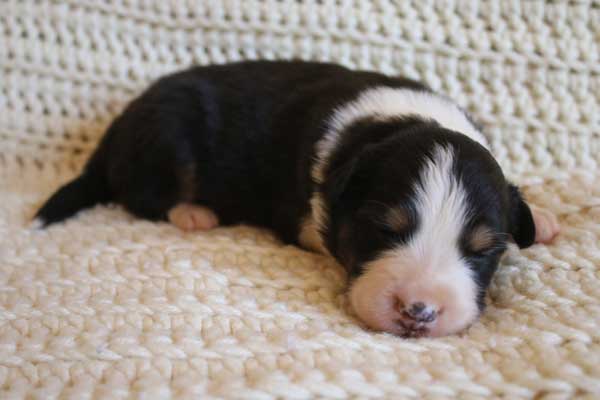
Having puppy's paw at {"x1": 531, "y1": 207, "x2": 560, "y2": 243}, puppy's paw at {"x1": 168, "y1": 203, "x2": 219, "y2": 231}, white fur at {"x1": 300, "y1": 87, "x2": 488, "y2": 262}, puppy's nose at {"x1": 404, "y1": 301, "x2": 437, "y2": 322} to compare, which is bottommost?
puppy's paw at {"x1": 168, "y1": 203, "x2": 219, "y2": 231}


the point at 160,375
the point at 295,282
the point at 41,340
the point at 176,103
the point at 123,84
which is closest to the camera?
the point at 160,375

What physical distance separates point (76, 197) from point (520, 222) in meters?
1.60

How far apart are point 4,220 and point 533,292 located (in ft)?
5.88

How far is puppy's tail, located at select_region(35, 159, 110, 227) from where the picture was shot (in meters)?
2.37

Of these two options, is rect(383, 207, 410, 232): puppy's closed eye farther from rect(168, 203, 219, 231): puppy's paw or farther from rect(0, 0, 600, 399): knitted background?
rect(168, 203, 219, 231): puppy's paw

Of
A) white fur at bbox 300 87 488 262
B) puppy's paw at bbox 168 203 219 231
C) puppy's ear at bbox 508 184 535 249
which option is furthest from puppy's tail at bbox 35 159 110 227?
puppy's ear at bbox 508 184 535 249

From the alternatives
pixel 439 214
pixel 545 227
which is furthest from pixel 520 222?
pixel 439 214

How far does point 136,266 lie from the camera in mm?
1897

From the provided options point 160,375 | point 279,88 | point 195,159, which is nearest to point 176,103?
point 195,159

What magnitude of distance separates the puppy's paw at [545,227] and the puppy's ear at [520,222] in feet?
0.30

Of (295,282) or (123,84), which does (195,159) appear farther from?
(295,282)

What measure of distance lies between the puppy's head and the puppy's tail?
1.08 metres

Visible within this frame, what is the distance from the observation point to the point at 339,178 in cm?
177

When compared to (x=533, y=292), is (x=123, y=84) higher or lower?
higher
